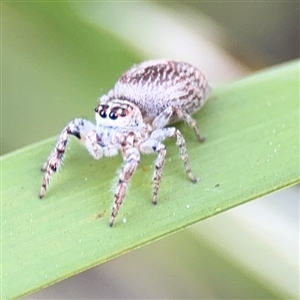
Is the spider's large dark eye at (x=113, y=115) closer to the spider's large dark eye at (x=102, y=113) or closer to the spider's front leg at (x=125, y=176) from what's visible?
the spider's large dark eye at (x=102, y=113)

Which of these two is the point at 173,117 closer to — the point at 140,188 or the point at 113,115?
the point at 113,115

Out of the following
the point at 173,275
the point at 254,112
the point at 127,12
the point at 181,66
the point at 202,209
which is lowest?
the point at 173,275

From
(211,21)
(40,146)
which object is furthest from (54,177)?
(211,21)

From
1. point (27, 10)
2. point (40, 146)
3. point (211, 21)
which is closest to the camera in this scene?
point (40, 146)

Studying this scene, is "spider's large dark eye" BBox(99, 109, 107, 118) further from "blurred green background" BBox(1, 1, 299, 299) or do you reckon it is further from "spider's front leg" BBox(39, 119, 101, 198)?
"blurred green background" BBox(1, 1, 299, 299)

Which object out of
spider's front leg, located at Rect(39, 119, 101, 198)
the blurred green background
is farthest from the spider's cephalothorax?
the blurred green background

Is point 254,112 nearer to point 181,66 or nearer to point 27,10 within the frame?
point 181,66

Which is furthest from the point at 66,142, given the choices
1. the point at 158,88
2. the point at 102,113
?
the point at 158,88
